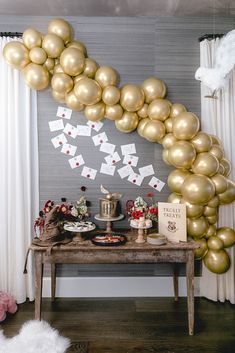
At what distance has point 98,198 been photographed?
307 centimetres

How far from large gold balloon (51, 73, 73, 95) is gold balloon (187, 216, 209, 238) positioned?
1.51 m

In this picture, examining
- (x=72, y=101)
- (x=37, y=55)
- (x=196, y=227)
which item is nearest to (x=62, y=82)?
(x=72, y=101)

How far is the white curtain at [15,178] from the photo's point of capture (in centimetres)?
291

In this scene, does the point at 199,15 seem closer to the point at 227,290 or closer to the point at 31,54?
the point at 31,54

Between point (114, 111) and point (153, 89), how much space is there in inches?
15.5

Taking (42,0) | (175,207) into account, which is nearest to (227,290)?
(175,207)

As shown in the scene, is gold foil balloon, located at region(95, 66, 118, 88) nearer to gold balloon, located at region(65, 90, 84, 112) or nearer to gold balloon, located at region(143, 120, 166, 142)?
gold balloon, located at region(65, 90, 84, 112)

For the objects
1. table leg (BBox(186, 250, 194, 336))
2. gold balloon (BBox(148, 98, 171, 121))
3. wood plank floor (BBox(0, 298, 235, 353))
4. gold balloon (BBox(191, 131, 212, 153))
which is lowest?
wood plank floor (BBox(0, 298, 235, 353))

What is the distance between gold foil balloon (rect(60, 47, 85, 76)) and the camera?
2619 mm

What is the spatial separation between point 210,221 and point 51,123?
1713 mm

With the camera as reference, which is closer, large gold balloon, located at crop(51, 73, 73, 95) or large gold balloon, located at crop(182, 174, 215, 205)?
large gold balloon, located at crop(182, 174, 215, 205)

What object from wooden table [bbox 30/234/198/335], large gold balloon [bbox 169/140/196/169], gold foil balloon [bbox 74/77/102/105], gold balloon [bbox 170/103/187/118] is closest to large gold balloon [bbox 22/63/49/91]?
gold foil balloon [bbox 74/77/102/105]

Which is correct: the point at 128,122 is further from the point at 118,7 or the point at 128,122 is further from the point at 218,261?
the point at 218,261

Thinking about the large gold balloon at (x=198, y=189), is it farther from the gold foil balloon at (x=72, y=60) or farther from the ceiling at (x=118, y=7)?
the ceiling at (x=118, y=7)
